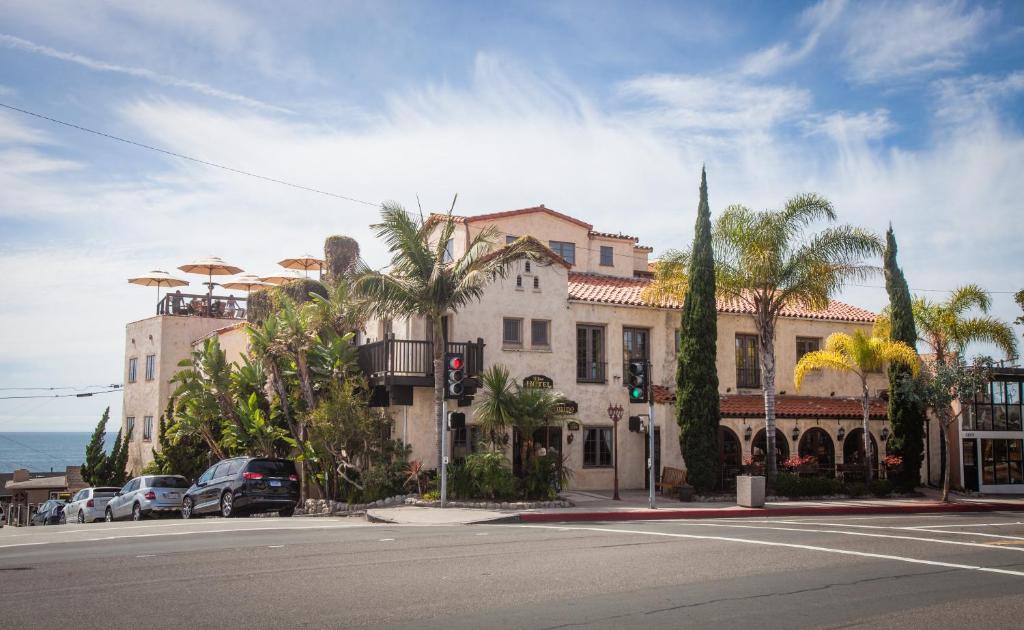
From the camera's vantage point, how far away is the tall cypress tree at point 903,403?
2934cm

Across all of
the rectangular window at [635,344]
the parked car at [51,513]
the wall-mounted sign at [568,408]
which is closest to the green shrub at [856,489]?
the rectangular window at [635,344]

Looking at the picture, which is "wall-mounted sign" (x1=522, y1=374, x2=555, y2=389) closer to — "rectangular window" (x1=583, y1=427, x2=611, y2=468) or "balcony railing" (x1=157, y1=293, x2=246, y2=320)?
"rectangular window" (x1=583, y1=427, x2=611, y2=468)

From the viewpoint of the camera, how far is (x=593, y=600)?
391 inches

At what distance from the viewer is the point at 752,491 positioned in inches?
952

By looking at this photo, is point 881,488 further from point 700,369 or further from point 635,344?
point 635,344

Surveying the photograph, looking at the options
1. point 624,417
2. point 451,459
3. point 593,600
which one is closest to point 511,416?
point 451,459

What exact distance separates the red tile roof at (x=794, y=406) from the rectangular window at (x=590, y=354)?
1.93 metres

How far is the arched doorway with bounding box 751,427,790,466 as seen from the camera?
30.0 meters

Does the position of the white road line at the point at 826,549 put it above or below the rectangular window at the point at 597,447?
below

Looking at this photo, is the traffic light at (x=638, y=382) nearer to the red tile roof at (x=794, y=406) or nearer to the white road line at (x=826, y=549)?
the white road line at (x=826, y=549)

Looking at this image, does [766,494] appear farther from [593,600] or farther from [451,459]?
[593,600]

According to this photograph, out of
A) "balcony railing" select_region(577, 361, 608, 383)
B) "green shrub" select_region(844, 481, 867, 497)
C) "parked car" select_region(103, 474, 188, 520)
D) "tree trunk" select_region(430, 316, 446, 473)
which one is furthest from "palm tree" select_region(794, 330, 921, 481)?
"parked car" select_region(103, 474, 188, 520)

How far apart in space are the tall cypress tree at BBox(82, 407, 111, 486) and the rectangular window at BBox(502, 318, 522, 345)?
22267mm

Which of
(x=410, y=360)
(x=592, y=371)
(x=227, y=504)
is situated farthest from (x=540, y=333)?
(x=227, y=504)
